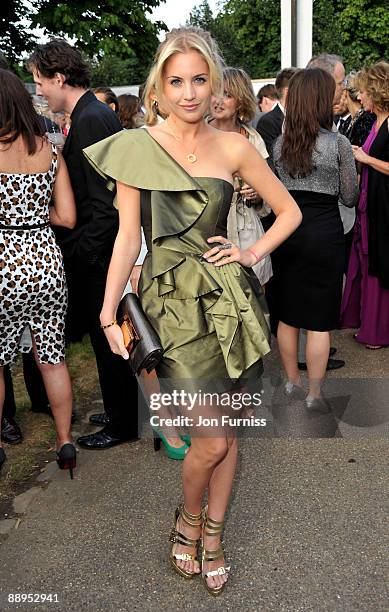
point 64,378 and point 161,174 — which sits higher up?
point 161,174

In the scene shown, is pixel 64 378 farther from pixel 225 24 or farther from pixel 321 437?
pixel 225 24

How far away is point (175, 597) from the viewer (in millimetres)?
2529

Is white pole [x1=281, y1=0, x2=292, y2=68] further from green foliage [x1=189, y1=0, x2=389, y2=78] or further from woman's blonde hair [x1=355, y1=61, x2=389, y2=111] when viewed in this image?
green foliage [x1=189, y1=0, x2=389, y2=78]

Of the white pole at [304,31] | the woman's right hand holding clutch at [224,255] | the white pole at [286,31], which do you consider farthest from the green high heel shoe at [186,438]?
Answer: the white pole at [304,31]

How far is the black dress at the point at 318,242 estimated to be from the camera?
3.81m

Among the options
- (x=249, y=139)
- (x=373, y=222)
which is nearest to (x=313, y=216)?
(x=249, y=139)

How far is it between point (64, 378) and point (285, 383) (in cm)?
170

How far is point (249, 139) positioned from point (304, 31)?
5.04 m

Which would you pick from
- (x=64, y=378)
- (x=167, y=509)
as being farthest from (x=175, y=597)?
(x=64, y=378)

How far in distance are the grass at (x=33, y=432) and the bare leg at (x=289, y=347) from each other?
1.36 metres

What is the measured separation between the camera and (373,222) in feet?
16.3

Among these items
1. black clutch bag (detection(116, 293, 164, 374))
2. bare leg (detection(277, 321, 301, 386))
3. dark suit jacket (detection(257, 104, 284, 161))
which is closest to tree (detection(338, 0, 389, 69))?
dark suit jacket (detection(257, 104, 284, 161))

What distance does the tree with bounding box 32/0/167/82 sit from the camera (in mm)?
19812

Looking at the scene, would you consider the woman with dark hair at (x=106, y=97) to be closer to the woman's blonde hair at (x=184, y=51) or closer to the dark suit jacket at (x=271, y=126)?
the dark suit jacket at (x=271, y=126)
